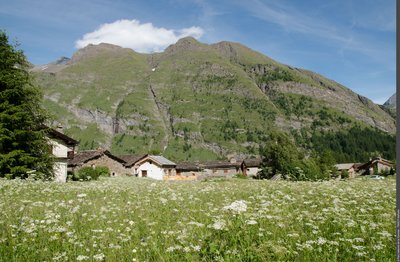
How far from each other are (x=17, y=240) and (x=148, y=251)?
2624 mm

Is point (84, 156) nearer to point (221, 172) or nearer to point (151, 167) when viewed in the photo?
point (151, 167)

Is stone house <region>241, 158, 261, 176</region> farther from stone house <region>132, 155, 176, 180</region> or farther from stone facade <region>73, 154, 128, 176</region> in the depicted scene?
stone facade <region>73, 154, 128, 176</region>

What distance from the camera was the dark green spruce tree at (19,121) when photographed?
2944 centimetres

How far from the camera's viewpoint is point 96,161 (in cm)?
7075

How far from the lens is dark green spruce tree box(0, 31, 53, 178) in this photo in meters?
29.4

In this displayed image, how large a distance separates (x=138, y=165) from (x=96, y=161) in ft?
74.6

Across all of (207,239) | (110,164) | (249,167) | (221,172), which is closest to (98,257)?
(207,239)

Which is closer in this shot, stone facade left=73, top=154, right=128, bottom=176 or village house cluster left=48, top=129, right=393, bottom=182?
village house cluster left=48, top=129, right=393, bottom=182

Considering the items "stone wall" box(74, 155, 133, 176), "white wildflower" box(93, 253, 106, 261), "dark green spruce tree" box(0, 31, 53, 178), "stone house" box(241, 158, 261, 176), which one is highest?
"dark green spruce tree" box(0, 31, 53, 178)

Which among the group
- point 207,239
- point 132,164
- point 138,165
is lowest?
point 138,165

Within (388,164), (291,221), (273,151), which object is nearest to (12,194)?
(291,221)

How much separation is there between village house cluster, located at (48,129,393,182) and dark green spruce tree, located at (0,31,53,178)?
2.65 m

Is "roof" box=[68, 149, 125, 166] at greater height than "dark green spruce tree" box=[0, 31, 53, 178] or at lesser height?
lesser

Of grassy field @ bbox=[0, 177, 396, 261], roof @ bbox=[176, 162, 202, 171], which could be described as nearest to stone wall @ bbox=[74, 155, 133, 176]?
roof @ bbox=[176, 162, 202, 171]
